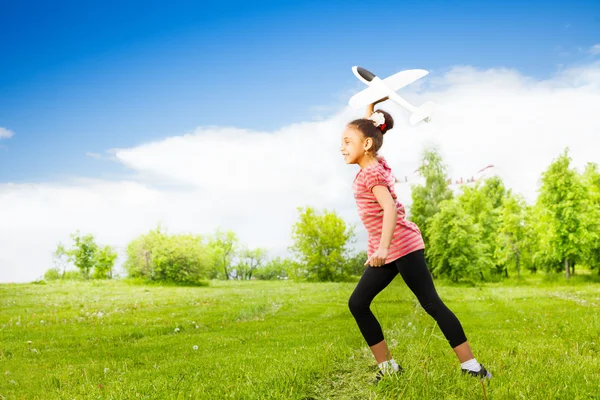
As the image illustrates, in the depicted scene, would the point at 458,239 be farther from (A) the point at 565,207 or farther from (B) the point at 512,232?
(B) the point at 512,232

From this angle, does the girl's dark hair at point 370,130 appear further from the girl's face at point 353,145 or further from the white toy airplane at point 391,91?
the white toy airplane at point 391,91

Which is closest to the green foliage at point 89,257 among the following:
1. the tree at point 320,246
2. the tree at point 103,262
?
the tree at point 103,262

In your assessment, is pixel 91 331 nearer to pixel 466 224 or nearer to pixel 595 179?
pixel 466 224

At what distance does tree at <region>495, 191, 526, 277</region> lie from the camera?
144 ft

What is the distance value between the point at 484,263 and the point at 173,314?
27427 millimetres

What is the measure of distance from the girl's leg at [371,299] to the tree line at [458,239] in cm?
3017

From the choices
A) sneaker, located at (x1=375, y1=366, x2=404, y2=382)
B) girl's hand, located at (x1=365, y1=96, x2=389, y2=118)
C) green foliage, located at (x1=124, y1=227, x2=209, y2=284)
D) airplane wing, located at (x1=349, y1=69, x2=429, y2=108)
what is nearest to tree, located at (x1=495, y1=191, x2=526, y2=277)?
green foliage, located at (x1=124, y1=227, x2=209, y2=284)

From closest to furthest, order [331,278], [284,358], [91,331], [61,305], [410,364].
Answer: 1. [410,364]
2. [284,358]
3. [91,331]
4. [61,305]
5. [331,278]

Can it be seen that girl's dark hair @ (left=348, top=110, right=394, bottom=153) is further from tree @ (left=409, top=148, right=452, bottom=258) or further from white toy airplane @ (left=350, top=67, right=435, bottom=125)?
tree @ (left=409, top=148, right=452, bottom=258)

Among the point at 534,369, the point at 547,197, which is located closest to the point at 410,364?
the point at 534,369

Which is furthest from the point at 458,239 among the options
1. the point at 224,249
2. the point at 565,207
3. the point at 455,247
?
the point at 224,249

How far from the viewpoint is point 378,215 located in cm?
482

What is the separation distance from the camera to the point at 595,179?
42094mm

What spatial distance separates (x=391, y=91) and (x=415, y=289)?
2.81 meters
